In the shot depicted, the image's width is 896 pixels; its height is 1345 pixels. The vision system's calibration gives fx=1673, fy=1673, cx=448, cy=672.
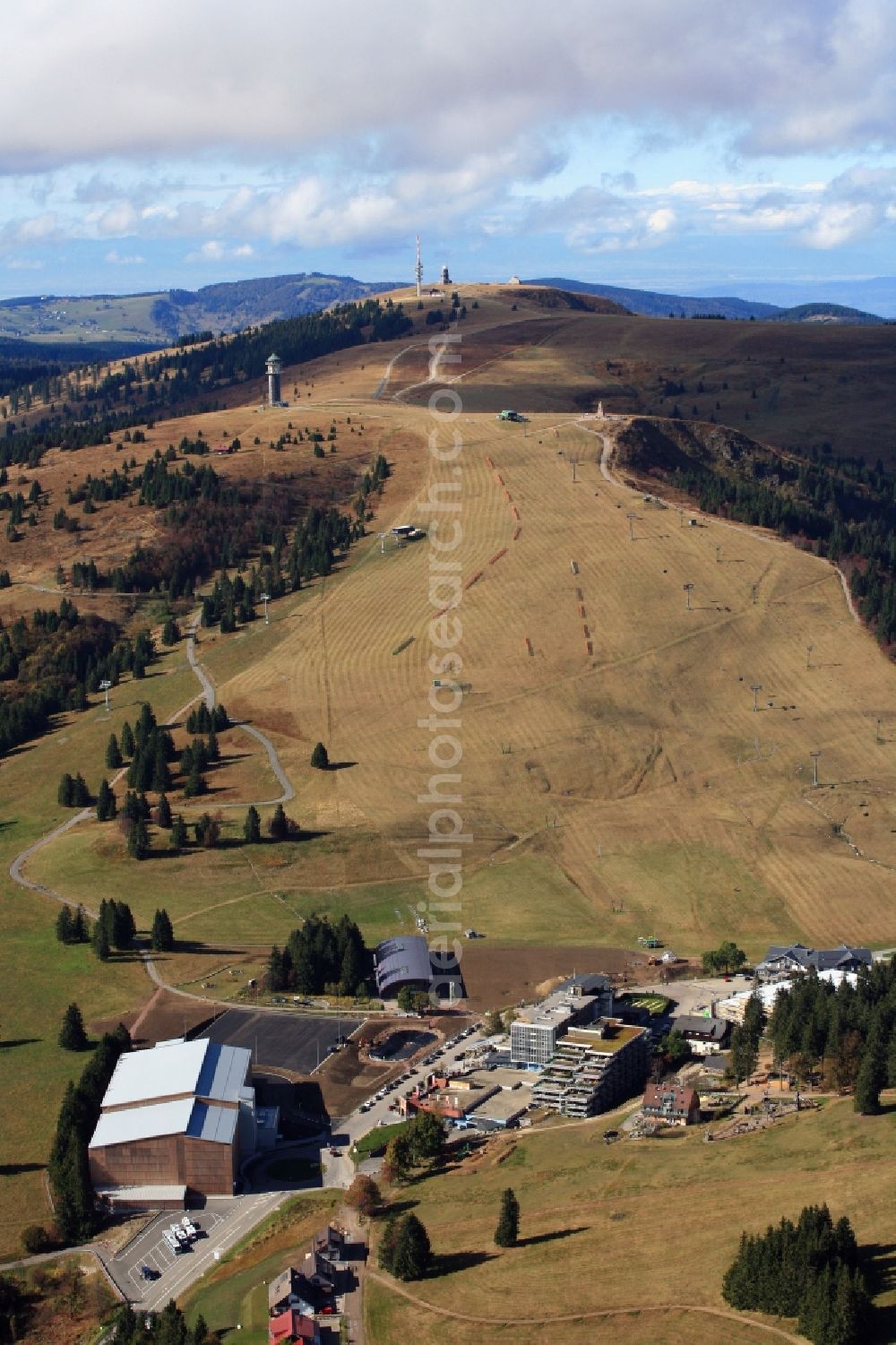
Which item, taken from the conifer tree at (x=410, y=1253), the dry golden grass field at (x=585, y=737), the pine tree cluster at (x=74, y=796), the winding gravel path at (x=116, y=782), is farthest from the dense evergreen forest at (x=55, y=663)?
the conifer tree at (x=410, y=1253)

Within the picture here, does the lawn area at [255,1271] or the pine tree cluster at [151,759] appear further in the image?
the pine tree cluster at [151,759]

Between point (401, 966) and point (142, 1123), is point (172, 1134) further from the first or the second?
point (401, 966)

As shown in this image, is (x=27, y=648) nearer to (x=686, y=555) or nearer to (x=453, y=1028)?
(x=686, y=555)

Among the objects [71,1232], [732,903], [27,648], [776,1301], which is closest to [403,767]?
[732,903]

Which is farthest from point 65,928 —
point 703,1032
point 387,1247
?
point 387,1247

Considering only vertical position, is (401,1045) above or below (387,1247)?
below

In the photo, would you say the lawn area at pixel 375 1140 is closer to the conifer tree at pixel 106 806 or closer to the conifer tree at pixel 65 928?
the conifer tree at pixel 65 928
